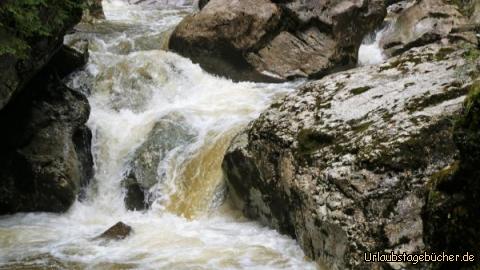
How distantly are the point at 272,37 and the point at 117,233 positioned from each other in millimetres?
8732

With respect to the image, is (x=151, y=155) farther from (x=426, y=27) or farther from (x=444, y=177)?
(x=426, y=27)

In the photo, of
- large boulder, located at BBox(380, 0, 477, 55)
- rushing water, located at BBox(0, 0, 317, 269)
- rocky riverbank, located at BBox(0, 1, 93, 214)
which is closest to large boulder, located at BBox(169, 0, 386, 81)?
rushing water, located at BBox(0, 0, 317, 269)

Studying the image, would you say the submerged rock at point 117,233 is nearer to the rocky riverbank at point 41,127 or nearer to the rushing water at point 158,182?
the rushing water at point 158,182

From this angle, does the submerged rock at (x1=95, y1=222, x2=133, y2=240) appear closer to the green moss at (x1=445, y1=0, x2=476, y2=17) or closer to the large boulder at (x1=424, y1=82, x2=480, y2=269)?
the large boulder at (x1=424, y1=82, x2=480, y2=269)

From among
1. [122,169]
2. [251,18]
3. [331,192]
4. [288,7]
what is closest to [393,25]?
[288,7]

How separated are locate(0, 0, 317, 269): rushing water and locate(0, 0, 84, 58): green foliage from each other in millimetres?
2839

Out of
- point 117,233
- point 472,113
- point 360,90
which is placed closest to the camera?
point 472,113

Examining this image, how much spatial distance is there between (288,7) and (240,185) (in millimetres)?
8294

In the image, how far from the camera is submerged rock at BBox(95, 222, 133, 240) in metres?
7.67

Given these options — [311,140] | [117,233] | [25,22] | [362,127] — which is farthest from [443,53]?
[25,22]

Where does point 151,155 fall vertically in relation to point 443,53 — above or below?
below

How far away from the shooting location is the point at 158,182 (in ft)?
32.0

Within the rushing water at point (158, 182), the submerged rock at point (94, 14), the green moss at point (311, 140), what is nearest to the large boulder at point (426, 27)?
the rushing water at point (158, 182)

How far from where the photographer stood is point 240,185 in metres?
8.45
